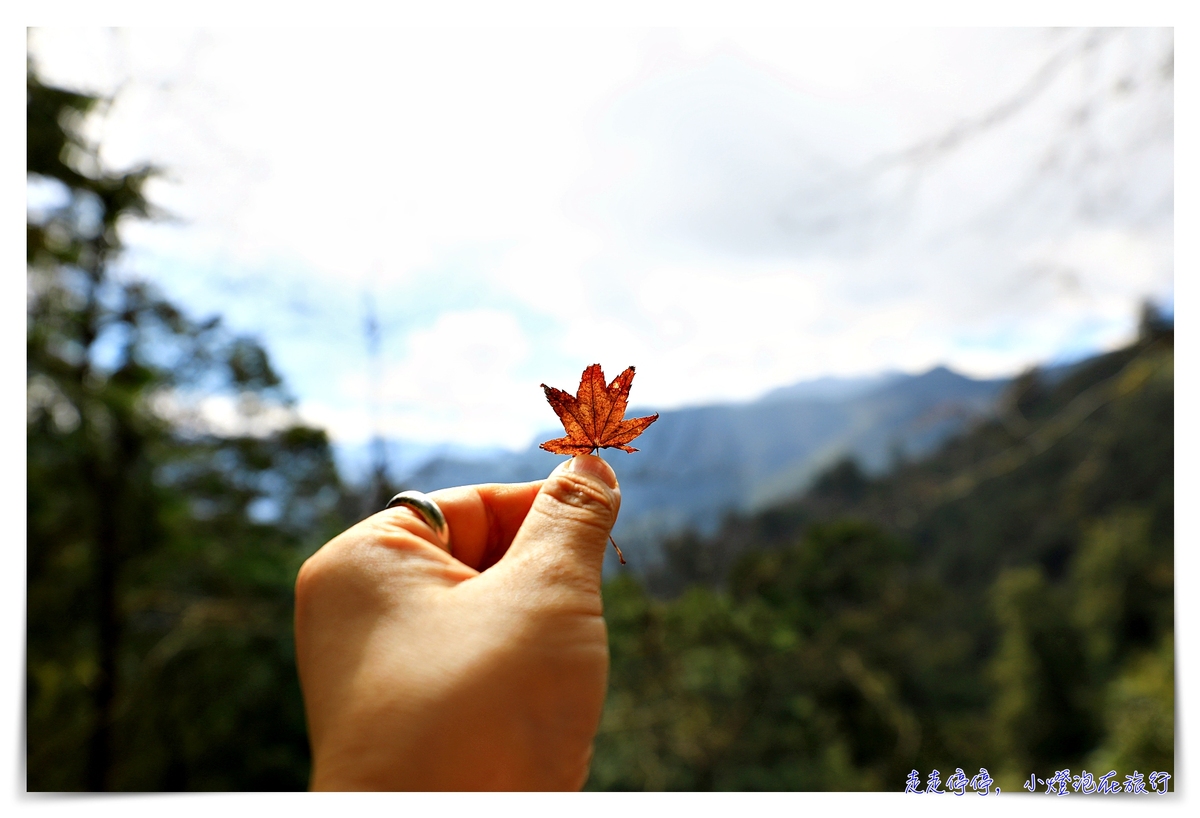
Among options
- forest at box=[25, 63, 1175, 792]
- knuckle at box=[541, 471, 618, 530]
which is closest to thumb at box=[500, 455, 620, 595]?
knuckle at box=[541, 471, 618, 530]

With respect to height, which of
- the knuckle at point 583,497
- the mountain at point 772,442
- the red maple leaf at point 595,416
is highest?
the red maple leaf at point 595,416

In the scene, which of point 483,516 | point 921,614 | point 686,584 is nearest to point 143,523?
point 686,584

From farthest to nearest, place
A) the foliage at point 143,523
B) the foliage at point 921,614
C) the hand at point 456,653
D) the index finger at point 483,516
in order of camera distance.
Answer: the foliage at point 921,614 < the foliage at point 143,523 < the index finger at point 483,516 < the hand at point 456,653

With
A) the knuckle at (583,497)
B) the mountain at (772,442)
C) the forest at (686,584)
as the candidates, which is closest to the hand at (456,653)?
the knuckle at (583,497)

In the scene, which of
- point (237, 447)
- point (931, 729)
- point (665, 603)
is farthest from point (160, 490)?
point (931, 729)

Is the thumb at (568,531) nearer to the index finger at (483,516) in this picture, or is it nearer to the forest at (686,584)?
the index finger at (483,516)

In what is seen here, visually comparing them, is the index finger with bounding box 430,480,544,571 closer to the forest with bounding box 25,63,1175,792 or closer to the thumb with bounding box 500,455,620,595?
the thumb with bounding box 500,455,620,595
